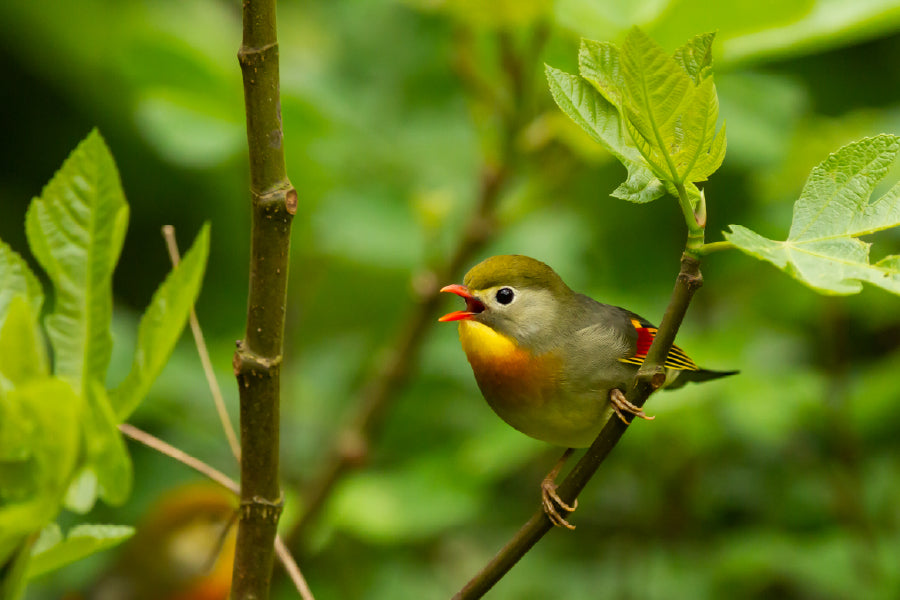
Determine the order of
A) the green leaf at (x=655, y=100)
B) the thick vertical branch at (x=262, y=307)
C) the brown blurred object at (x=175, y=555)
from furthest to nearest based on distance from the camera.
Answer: the brown blurred object at (x=175, y=555)
the thick vertical branch at (x=262, y=307)
the green leaf at (x=655, y=100)

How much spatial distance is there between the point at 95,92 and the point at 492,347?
2.43m

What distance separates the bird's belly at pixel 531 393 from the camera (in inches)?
38.8

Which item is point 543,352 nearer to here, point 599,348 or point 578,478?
point 599,348

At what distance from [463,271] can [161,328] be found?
1.20m

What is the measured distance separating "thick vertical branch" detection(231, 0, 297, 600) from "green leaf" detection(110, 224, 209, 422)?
63mm

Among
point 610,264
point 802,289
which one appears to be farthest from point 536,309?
point 610,264

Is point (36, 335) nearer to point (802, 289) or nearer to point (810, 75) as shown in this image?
point (802, 289)

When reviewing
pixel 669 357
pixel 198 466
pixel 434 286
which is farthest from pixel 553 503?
pixel 434 286

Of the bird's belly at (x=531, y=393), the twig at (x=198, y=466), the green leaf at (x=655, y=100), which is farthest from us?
the bird's belly at (x=531, y=393)

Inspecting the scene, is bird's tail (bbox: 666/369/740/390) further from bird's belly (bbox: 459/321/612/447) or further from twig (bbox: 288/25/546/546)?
twig (bbox: 288/25/546/546)

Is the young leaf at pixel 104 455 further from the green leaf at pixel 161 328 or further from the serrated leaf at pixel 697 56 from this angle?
→ the serrated leaf at pixel 697 56

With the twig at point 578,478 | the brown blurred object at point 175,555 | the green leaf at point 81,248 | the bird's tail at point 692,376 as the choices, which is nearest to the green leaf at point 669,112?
the twig at point 578,478

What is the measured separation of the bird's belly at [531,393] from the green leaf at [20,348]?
0.47 metres

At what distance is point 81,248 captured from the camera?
69 centimetres
